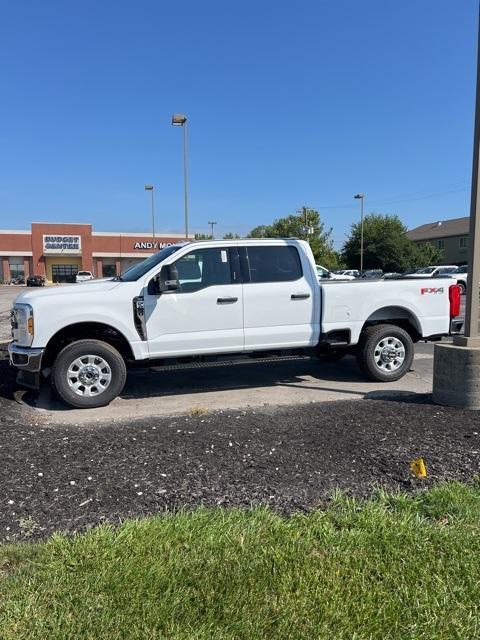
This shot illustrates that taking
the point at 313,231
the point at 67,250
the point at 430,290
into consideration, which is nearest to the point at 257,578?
the point at 430,290

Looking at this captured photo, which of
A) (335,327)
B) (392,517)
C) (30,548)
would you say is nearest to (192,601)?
(30,548)

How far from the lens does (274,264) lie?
705 cm

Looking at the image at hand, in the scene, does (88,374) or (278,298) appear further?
(278,298)

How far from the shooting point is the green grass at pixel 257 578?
2.39 m

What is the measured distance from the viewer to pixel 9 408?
625cm

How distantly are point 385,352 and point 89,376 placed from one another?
3917 millimetres

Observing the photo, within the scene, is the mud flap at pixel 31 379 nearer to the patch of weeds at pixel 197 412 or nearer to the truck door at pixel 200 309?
the truck door at pixel 200 309

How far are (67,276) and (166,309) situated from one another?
6604cm

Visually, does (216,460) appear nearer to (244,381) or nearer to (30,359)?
(30,359)

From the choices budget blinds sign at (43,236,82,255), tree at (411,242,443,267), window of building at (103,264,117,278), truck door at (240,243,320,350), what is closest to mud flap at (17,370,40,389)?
truck door at (240,243,320,350)

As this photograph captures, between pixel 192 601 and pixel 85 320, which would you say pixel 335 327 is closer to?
pixel 85 320

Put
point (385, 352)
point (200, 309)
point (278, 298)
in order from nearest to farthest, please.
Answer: point (200, 309), point (278, 298), point (385, 352)

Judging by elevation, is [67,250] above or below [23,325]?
above

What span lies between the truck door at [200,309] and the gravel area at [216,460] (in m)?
1.12
